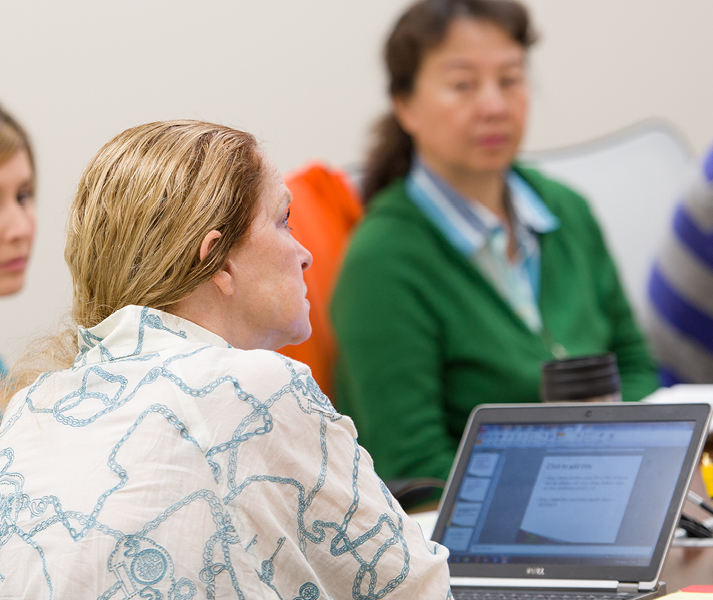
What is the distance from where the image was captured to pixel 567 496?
3.21ft

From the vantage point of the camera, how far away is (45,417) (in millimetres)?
757

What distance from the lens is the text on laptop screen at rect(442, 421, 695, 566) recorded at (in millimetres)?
932

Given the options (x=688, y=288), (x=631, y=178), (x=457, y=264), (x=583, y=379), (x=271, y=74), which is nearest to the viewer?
(x=583, y=379)

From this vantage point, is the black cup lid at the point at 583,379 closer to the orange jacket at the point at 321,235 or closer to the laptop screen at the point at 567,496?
the laptop screen at the point at 567,496

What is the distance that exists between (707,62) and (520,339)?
1687 millimetres

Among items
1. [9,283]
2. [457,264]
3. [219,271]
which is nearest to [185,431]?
[219,271]

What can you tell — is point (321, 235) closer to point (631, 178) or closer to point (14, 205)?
point (14, 205)

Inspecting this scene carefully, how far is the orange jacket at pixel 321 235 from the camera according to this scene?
6.32ft

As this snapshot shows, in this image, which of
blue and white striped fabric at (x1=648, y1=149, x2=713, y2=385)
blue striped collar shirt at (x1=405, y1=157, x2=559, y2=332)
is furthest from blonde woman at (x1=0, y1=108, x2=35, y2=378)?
blue and white striped fabric at (x1=648, y1=149, x2=713, y2=385)

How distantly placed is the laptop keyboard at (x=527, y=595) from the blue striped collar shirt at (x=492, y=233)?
2.99ft

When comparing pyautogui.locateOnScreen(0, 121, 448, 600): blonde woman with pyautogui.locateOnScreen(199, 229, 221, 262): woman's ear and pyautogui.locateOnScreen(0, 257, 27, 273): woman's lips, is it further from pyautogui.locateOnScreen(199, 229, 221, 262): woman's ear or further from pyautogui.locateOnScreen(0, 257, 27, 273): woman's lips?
pyautogui.locateOnScreen(0, 257, 27, 273): woman's lips

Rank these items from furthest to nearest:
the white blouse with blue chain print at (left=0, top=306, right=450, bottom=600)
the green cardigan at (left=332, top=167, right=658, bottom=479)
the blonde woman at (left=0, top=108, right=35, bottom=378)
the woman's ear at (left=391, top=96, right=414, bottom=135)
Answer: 1. the woman's ear at (left=391, top=96, right=414, bottom=135)
2. the green cardigan at (left=332, top=167, right=658, bottom=479)
3. the blonde woman at (left=0, top=108, right=35, bottom=378)
4. the white blouse with blue chain print at (left=0, top=306, right=450, bottom=600)

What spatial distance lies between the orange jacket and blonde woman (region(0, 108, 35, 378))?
1.75 feet

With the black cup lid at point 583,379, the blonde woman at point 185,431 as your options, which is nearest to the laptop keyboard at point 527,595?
the blonde woman at point 185,431
